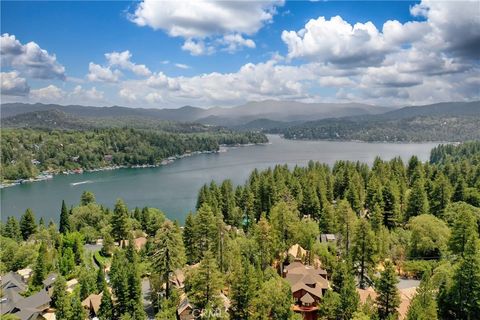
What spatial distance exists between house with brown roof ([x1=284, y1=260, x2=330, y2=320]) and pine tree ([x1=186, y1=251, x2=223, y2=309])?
21.7 feet

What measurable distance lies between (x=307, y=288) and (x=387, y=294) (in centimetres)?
667

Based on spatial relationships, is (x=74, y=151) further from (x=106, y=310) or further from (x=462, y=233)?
(x=462, y=233)

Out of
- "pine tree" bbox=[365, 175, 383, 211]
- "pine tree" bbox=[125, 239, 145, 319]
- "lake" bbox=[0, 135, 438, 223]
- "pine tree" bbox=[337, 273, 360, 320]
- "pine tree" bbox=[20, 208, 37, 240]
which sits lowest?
"lake" bbox=[0, 135, 438, 223]

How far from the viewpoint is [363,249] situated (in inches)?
1318

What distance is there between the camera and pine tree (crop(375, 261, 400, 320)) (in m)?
25.1

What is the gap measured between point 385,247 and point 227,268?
590 inches

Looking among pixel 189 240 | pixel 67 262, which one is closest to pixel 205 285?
pixel 189 240

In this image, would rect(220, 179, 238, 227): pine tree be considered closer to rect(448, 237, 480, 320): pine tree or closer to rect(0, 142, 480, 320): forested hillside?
rect(0, 142, 480, 320): forested hillside

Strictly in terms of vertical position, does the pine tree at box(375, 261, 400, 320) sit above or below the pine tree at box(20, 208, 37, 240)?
above

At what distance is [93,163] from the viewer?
158750 mm

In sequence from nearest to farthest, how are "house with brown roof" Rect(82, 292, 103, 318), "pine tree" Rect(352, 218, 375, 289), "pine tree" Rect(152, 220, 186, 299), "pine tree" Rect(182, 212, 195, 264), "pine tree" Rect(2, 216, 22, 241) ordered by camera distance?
"pine tree" Rect(152, 220, 186, 299) → "house with brown roof" Rect(82, 292, 103, 318) → "pine tree" Rect(352, 218, 375, 289) → "pine tree" Rect(182, 212, 195, 264) → "pine tree" Rect(2, 216, 22, 241)

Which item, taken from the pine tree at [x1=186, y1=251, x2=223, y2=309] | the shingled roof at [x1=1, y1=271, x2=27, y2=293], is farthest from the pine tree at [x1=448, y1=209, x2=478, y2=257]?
the shingled roof at [x1=1, y1=271, x2=27, y2=293]

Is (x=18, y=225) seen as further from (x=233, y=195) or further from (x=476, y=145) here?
(x=476, y=145)

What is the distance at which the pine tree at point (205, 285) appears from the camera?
1056 inches
